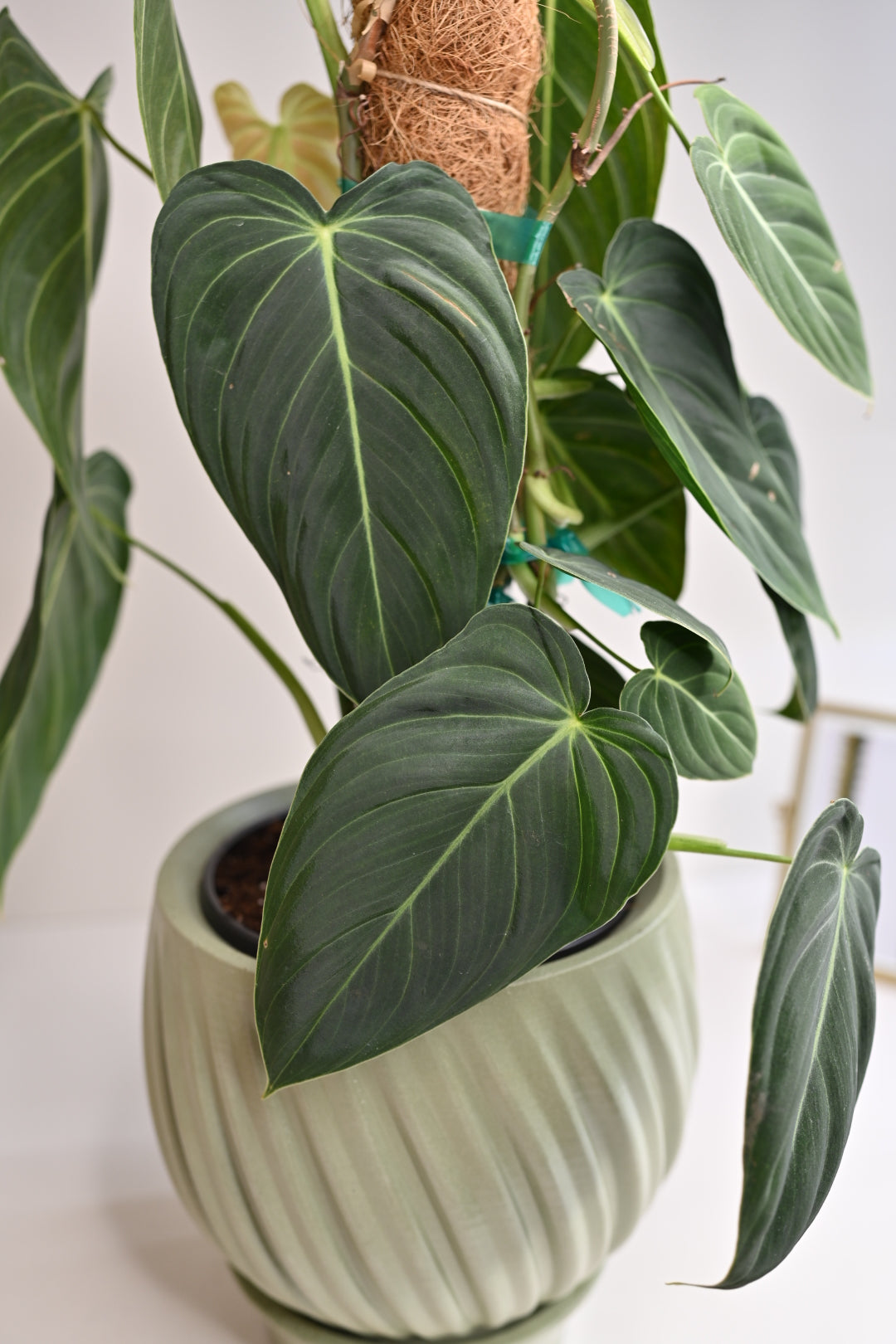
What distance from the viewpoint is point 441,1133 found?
2.13 ft

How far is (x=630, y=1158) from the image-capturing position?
0.71 m

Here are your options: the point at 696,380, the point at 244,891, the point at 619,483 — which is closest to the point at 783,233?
the point at 696,380

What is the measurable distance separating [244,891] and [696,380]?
0.46 meters

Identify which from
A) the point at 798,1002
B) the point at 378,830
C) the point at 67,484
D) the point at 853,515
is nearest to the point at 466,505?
the point at 378,830

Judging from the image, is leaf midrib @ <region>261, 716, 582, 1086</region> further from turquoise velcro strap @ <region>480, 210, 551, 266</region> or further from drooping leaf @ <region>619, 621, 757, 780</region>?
turquoise velcro strap @ <region>480, 210, 551, 266</region>

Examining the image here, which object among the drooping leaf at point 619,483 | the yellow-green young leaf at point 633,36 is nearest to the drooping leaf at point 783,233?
the yellow-green young leaf at point 633,36

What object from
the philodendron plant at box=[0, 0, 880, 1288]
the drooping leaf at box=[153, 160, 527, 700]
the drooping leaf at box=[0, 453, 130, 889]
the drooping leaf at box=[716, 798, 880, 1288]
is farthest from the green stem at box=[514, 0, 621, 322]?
the drooping leaf at box=[0, 453, 130, 889]

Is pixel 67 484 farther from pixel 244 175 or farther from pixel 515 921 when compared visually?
pixel 515 921

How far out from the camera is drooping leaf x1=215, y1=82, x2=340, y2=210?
90cm

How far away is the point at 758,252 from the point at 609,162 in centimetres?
20

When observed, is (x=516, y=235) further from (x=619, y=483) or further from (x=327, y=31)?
(x=619, y=483)

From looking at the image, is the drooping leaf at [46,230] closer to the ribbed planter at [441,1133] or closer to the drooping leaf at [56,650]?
the drooping leaf at [56,650]

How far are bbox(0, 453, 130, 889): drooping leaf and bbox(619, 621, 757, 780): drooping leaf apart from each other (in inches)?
18.4

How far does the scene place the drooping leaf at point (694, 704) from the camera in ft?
2.04
